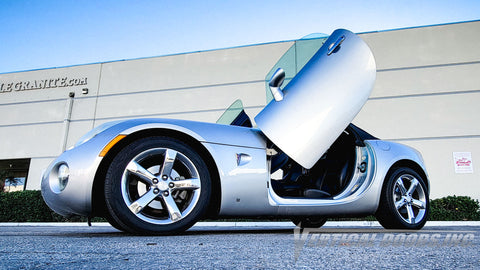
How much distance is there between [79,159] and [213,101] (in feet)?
40.7

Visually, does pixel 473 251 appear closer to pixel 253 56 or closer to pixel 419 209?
pixel 419 209

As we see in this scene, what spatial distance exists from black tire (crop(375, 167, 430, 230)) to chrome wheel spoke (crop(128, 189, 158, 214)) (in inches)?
92.0

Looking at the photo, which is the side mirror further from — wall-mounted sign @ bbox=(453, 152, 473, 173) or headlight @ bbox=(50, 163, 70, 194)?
wall-mounted sign @ bbox=(453, 152, 473, 173)

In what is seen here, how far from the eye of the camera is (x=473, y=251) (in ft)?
5.37

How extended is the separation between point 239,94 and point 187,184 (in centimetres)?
1228

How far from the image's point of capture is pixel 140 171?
2.61 metres

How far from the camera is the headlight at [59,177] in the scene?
264 centimetres

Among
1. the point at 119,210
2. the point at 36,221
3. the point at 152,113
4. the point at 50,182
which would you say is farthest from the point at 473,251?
the point at 152,113

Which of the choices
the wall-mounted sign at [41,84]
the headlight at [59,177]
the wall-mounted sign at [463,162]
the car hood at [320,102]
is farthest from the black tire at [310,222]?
Result: the wall-mounted sign at [41,84]

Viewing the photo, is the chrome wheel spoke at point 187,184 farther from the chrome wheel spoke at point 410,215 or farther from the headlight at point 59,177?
the chrome wheel spoke at point 410,215

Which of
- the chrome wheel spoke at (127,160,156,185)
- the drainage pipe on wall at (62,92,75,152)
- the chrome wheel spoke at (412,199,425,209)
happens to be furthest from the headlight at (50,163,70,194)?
the drainage pipe on wall at (62,92,75,152)

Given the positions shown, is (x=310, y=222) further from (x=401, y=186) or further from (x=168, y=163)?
(x=168, y=163)

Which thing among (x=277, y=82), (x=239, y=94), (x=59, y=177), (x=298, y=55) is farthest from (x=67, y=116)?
(x=277, y=82)

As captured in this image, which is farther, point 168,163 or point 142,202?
point 168,163
